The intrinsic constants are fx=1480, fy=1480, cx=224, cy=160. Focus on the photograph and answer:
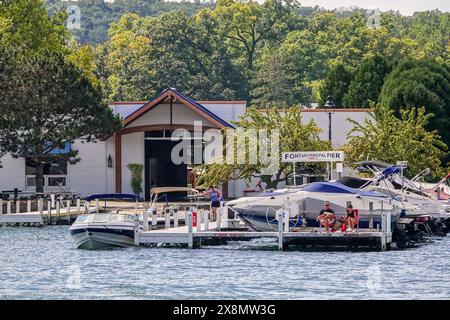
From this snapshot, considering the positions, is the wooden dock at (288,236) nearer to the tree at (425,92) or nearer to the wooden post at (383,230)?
the wooden post at (383,230)

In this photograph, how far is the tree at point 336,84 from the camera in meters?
111

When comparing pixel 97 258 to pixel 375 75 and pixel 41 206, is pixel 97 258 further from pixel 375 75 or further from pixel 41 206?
pixel 375 75

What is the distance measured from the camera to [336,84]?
111812mm

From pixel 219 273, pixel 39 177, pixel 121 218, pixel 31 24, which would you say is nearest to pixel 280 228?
pixel 121 218

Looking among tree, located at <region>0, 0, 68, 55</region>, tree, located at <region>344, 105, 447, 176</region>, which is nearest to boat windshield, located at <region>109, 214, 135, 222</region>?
tree, located at <region>344, 105, 447, 176</region>

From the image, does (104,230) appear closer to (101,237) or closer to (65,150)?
(101,237)

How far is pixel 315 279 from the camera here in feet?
157

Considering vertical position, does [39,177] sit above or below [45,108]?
below

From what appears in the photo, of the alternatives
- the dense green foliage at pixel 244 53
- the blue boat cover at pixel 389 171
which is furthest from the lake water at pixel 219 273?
the dense green foliage at pixel 244 53

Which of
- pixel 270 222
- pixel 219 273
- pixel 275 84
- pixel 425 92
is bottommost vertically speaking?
pixel 219 273

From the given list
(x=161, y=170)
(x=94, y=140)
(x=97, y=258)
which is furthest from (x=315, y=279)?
(x=161, y=170)

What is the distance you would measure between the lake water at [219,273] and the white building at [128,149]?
24.2m

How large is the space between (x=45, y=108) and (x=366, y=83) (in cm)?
3338

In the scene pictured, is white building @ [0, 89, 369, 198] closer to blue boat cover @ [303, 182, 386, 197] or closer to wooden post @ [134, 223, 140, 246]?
blue boat cover @ [303, 182, 386, 197]
